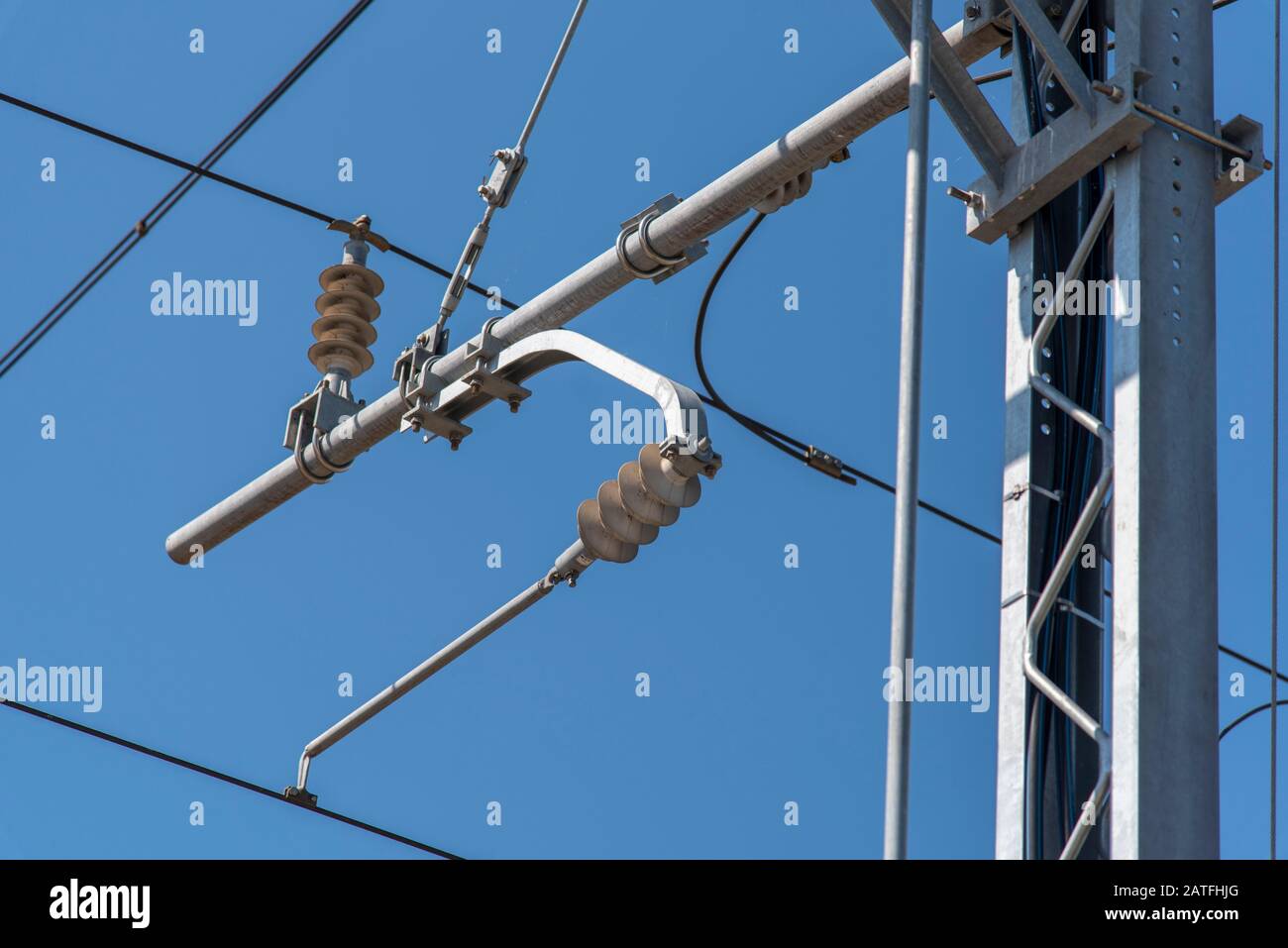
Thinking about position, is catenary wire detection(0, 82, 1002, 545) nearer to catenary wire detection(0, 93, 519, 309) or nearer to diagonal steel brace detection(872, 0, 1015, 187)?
catenary wire detection(0, 93, 519, 309)

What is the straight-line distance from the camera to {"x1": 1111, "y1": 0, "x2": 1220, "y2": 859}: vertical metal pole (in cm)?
577

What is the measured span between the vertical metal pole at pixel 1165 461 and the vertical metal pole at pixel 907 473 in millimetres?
714

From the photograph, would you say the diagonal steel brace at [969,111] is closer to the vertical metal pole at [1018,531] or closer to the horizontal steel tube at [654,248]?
the vertical metal pole at [1018,531]

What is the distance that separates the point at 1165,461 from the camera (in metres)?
6.07

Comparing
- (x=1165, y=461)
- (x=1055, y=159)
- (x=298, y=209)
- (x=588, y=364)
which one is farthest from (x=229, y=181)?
(x=1165, y=461)

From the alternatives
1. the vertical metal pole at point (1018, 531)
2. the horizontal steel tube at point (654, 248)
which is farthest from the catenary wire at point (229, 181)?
the vertical metal pole at point (1018, 531)

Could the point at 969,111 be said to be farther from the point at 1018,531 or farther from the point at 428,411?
the point at 428,411

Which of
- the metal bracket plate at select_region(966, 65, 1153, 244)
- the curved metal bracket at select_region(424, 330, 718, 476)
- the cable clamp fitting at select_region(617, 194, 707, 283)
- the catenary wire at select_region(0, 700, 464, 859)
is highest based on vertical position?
the cable clamp fitting at select_region(617, 194, 707, 283)

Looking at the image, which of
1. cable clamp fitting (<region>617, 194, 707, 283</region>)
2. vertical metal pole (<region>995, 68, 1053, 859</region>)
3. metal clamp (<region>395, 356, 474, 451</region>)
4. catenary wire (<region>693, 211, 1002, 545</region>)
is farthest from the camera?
catenary wire (<region>693, 211, 1002, 545</region>)

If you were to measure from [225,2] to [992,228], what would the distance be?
11.1 metres

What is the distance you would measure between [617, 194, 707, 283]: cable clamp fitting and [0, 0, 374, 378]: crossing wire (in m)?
4.90

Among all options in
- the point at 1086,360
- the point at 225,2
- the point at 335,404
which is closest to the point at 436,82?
the point at 225,2

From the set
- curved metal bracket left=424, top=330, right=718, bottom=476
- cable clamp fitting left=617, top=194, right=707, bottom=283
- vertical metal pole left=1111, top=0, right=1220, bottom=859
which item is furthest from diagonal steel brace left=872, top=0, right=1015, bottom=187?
cable clamp fitting left=617, top=194, right=707, bottom=283

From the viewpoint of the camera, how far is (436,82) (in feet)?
59.8
